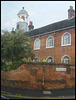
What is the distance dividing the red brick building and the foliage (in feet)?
19.0

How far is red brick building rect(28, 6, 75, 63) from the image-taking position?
18297mm

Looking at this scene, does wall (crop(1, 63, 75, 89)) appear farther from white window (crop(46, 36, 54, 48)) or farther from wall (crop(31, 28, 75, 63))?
white window (crop(46, 36, 54, 48))

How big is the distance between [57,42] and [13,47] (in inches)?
339

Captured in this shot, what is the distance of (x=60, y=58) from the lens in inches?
760

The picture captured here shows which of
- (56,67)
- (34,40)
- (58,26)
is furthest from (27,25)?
(56,67)

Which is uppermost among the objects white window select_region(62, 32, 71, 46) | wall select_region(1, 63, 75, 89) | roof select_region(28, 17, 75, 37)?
roof select_region(28, 17, 75, 37)

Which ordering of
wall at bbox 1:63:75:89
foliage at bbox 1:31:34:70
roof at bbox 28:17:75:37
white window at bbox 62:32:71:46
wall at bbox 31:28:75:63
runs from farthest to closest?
roof at bbox 28:17:75:37 → white window at bbox 62:32:71:46 → wall at bbox 31:28:75:63 → foliage at bbox 1:31:34:70 → wall at bbox 1:63:75:89

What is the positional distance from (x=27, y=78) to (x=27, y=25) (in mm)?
22994

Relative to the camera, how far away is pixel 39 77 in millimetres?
12781

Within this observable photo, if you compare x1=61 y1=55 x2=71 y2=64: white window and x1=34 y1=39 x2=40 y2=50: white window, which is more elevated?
x1=34 y1=39 x2=40 y2=50: white window

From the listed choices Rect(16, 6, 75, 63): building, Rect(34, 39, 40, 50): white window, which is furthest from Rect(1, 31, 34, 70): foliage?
Rect(34, 39, 40, 50): white window

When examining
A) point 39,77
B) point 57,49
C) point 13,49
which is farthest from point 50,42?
point 39,77

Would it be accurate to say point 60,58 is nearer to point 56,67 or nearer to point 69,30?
point 69,30

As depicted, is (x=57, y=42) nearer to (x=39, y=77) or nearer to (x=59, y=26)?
(x=59, y=26)
